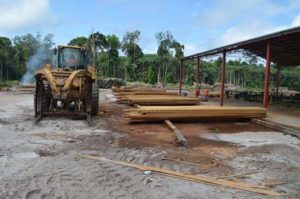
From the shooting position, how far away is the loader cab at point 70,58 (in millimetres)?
17547

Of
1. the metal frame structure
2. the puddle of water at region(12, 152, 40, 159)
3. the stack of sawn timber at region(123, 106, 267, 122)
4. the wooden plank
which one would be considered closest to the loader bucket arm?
the stack of sawn timber at region(123, 106, 267, 122)

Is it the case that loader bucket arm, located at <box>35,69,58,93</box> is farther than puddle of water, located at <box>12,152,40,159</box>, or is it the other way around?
loader bucket arm, located at <box>35,69,58,93</box>

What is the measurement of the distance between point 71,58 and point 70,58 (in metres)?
0.04

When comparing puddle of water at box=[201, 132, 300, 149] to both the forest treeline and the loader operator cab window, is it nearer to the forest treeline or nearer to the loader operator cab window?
the loader operator cab window

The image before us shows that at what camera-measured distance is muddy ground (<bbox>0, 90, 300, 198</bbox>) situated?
18.9ft

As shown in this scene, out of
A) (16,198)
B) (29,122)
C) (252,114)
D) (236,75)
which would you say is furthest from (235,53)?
(236,75)

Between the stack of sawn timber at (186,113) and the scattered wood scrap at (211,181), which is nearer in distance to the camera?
the scattered wood scrap at (211,181)

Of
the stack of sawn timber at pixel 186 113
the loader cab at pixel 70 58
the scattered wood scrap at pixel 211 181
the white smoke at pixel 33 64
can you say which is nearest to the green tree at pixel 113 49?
the white smoke at pixel 33 64

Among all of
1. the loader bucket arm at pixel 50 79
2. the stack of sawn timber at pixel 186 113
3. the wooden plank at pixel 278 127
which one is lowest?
the wooden plank at pixel 278 127

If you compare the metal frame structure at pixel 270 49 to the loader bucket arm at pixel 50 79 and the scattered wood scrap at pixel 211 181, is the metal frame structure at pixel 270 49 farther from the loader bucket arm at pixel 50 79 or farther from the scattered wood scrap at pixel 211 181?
the scattered wood scrap at pixel 211 181

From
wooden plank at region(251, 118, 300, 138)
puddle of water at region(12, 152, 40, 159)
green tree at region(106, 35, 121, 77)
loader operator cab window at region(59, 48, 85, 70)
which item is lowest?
puddle of water at region(12, 152, 40, 159)

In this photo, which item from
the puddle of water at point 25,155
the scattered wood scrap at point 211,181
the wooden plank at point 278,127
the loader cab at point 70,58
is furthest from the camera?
the loader cab at point 70,58

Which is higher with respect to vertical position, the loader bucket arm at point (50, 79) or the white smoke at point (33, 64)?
the white smoke at point (33, 64)

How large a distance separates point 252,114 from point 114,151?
26.2 feet
